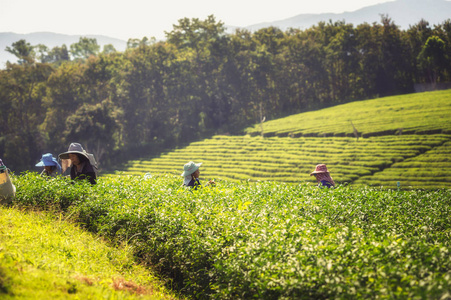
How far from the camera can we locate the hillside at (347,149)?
2936 centimetres

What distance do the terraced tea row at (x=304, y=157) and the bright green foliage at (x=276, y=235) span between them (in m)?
21.6

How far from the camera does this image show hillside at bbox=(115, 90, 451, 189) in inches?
1156

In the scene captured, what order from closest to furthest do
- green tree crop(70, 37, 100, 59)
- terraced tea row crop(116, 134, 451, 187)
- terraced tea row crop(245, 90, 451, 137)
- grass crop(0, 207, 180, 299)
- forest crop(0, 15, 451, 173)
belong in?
1. grass crop(0, 207, 180, 299)
2. terraced tea row crop(116, 134, 451, 187)
3. terraced tea row crop(245, 90, 451, 137)
4. forest crop(0, 15, 451, 173)
5. green tree crop(70, 37, 100, 59)

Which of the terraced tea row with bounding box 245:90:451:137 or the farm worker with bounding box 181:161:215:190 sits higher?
the farm worker with bounding box 181:161:215:190

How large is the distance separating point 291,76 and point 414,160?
37.5m

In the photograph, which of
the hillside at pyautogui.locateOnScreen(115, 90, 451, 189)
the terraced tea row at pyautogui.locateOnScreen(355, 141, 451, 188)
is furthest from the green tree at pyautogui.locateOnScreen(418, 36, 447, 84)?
the terraced tea row at pyautogui.locateOnScreen(355, 141, 451, 188)

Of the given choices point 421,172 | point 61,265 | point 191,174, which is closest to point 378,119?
point 421,172

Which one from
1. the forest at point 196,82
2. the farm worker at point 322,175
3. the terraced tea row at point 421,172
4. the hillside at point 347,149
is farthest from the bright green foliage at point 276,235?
the forest at point 196,82

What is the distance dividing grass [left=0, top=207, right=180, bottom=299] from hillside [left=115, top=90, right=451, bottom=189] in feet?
72.7

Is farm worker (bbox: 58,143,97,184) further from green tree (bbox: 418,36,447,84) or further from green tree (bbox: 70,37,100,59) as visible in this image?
green tree (bbox: 70,37,100,59)

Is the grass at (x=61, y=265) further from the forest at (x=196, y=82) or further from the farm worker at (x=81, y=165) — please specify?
the forest at (x=196, y=82)

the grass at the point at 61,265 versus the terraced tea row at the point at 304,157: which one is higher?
the grass at the point at 61,265

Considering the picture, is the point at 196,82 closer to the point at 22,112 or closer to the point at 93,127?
the point at 93,127

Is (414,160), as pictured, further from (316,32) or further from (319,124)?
(316,32)
